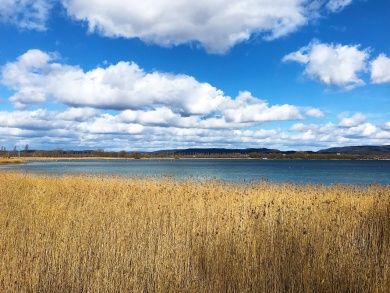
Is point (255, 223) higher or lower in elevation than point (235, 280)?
higher

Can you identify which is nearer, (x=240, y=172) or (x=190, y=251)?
(x=190, y=251)

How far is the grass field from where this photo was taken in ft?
17.4

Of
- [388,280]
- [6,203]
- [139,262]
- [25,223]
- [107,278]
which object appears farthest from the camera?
[6,203]

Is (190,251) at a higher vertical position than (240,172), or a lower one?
higher

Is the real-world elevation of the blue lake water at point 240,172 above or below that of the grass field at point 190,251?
below

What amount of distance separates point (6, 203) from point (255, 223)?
20.7ft

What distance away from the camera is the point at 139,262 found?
5.97 meters

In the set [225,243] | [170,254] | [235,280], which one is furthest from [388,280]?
[170,254]

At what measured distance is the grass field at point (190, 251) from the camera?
5.30 m

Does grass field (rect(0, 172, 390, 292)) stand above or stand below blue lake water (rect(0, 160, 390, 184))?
above

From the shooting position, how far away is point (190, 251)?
6375 mm

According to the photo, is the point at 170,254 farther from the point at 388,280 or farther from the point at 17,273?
the point at 388,280

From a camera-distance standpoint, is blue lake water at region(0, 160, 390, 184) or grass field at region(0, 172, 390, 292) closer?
grass field at region(0, 172, 390, 292)

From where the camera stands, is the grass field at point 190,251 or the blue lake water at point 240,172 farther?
the blue lake water at point 240,172
